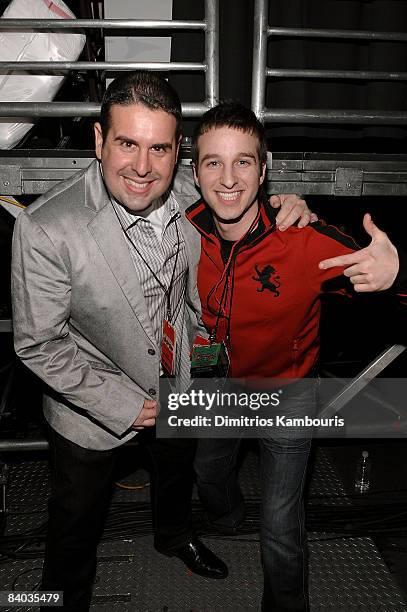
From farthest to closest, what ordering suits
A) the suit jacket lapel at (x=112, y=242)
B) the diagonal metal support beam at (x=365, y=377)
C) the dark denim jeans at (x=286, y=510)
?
the diagonal metal support beam at (x=365, y=377)
the dark denim jeans at (x=286, y=510)
the suit jacket lapel at (x=112, y=242)

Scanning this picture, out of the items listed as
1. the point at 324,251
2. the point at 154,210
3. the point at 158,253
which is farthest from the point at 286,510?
the point at 154,210

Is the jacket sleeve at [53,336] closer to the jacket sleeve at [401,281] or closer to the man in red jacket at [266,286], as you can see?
the man in red jacket at [266,286]

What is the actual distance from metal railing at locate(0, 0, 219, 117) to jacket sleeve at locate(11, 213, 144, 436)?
0.60 meters

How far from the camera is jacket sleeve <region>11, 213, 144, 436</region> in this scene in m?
1.80

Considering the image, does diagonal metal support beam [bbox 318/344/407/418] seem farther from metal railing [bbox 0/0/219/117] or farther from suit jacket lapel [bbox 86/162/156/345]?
metal railing [bbox 0/0/219/117]

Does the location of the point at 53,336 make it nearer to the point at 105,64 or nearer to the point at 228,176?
the point at 228,176

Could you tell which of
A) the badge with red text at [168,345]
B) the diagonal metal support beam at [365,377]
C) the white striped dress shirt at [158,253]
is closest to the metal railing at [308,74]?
the white striped dress shirt at [158,253]

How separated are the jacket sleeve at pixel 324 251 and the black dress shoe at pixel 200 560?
1356 millimetres

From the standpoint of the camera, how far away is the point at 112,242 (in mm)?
1883

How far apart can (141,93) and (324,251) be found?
2.62 feet

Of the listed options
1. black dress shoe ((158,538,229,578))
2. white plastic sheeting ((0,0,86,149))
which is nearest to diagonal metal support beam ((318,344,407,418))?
black dress shoe ((158,538,229,578))

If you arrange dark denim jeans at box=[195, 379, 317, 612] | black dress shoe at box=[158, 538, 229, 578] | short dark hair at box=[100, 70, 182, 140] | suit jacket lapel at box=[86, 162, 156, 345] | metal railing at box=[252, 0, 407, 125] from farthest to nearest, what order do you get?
1. black dress shoe at box=[158, 538, 229, 578]
2. metal railing at box=[252, 0, 407, 125]
3. dark denim jeans at box=[195, 379, 317, 612]
4. suit jacket lapel at box=[86, 162, 156, 345]
5. short dark hair at box=[100, 70, 182, 140]

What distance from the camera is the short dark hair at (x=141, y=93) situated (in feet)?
5.74

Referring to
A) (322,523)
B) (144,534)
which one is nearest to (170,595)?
(144,534)
